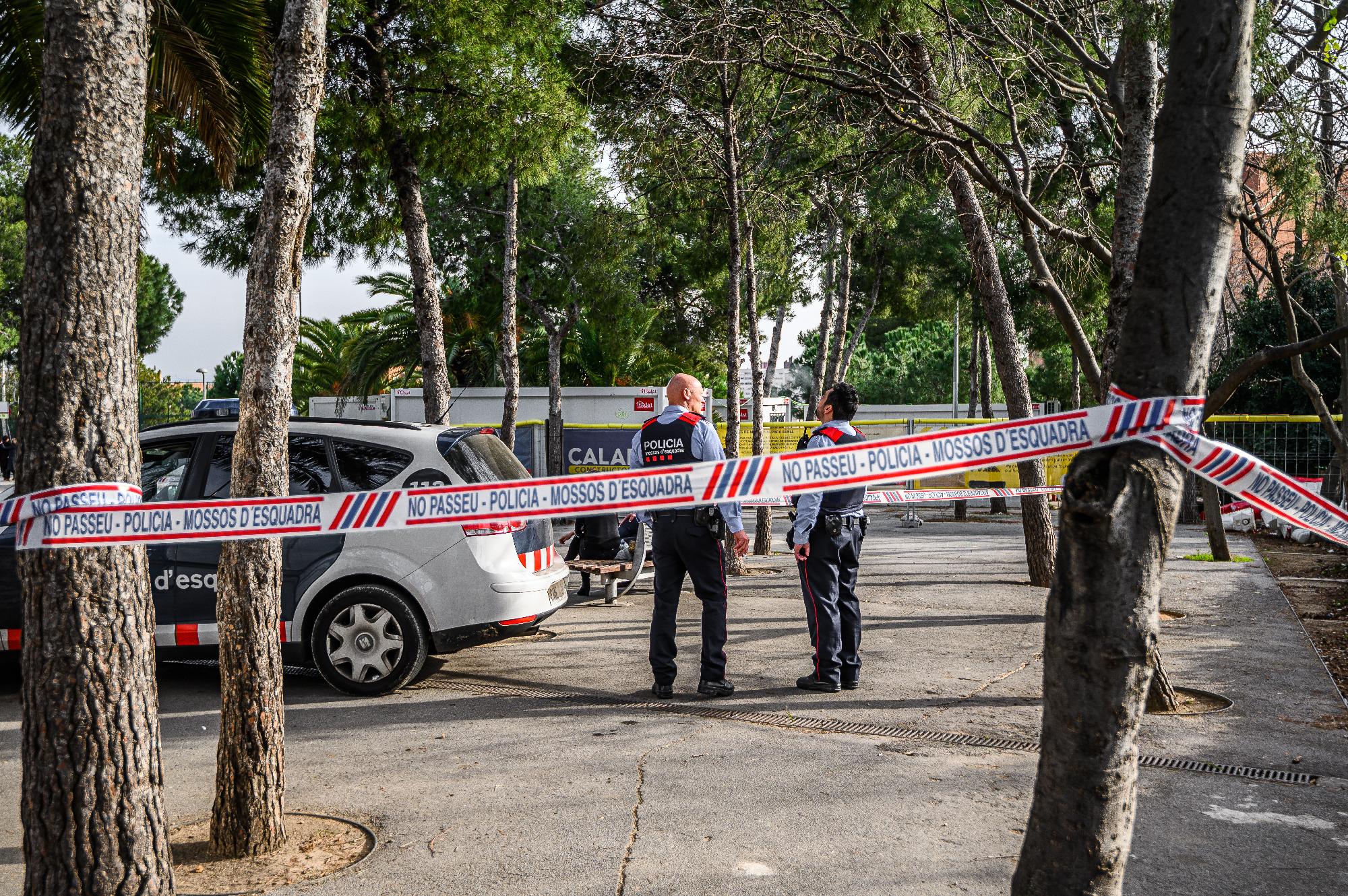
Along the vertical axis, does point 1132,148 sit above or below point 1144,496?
above

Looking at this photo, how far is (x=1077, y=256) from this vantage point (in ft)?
37.9

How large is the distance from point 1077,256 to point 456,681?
318 inches

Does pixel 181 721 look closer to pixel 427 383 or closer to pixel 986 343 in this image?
pixel 427 383

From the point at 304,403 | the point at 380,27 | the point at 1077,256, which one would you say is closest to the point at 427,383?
the point at 380,27

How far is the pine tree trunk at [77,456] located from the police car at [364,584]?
3524 mm

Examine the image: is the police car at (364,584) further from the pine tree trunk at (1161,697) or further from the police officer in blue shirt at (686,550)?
the pine tree trunk at (1161,697)

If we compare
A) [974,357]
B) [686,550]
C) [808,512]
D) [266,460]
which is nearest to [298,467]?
[686,550]

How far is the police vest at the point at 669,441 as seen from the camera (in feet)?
22.0

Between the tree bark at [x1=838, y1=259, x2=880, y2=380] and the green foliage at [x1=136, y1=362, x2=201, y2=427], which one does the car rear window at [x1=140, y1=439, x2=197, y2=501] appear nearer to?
the tree bark at [x1=838, y1=259, x2=880, y2=380]

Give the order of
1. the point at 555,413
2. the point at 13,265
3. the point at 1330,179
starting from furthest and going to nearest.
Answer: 1. the point at 13,265
2. the point at 555,413
3. the point at 1330,179

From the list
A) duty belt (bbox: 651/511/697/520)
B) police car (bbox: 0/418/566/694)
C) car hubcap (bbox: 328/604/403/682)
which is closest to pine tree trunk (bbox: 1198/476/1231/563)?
duty belt (bbox: 651/511/697/520)

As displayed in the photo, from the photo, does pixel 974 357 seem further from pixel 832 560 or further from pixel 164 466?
pixel 164 466

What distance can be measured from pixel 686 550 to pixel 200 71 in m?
6.72

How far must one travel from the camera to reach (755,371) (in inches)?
562
